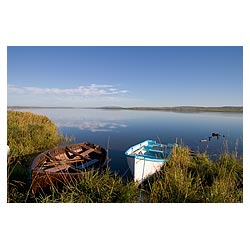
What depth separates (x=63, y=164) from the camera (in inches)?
226

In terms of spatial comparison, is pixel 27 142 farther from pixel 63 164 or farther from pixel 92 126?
pixel 92 126

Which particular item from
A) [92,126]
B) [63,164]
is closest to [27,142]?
[63,164]

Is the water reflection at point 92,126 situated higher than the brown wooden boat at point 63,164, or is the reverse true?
the water reflection at point 92,126

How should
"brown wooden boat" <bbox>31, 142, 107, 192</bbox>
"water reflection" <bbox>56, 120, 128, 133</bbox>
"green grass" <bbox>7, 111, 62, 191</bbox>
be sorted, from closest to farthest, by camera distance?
"brown wooden boat" <bbox>31, 142, 107, 192</bbox>, "green grass" <bbox>7, 111, 62, 191</bbox>, "water reflection" <bbox>56, 120, 128, 133</bbox>

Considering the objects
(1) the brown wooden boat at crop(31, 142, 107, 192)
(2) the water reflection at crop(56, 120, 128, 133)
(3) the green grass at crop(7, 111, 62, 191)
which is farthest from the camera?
(2) the water reflection at crop(56, 120, 128, 133)

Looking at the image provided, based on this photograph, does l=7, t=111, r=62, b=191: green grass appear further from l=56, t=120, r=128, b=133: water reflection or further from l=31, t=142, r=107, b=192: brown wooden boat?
l=56, t=120, r=128, b=133: water reflection

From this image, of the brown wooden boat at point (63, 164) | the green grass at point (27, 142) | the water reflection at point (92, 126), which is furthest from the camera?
the water reflection at point (92, 126)

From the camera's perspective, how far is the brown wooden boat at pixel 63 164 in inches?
170

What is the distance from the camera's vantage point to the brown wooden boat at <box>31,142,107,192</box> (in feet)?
14.2

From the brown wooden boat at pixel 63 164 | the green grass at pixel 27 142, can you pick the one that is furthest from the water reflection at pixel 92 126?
the brown wooden boat at pixel 63 164

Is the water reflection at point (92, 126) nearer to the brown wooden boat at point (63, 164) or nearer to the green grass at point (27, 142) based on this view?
the green grass at point (27, 142)

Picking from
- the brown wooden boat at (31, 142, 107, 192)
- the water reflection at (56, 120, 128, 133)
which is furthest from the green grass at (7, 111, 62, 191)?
the water reflection at (56, 120, 128, 133)

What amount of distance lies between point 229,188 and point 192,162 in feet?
8.87
